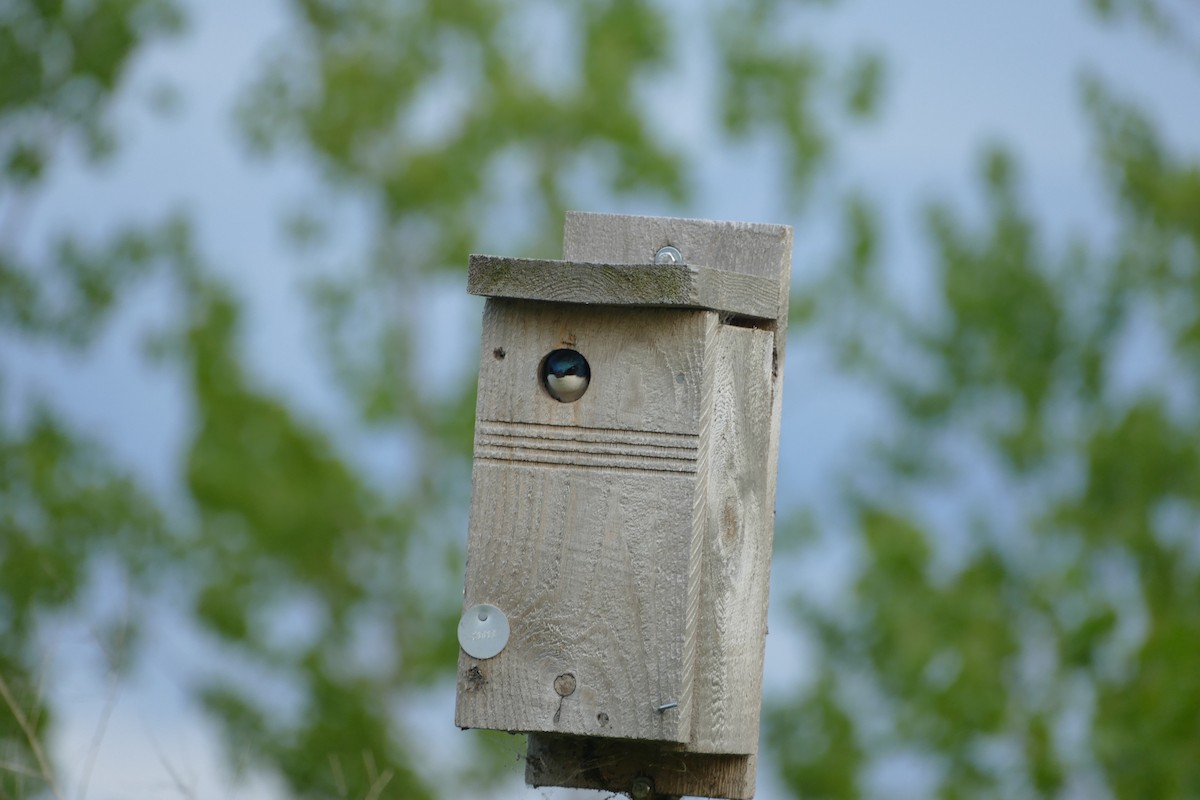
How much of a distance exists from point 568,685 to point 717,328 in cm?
68

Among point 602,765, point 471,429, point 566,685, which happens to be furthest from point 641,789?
point 471,429

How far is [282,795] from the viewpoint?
12.5 metres

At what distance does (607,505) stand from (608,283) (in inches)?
15.2

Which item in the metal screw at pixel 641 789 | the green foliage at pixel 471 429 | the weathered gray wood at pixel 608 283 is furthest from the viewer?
the green foliage at pixel 471 429

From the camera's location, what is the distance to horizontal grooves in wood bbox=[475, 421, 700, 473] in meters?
2.66

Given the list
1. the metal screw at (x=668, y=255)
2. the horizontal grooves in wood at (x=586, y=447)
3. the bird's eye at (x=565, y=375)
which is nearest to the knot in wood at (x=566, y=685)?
the horizontal grooves in wood at (x=586, y=447)

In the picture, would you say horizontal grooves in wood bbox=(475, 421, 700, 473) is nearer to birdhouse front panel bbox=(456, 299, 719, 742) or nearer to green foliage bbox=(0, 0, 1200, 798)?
birdhouse front panel bbox=(456, 299, 719, 742)

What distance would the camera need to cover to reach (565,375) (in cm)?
271

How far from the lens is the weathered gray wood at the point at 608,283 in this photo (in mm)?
2619

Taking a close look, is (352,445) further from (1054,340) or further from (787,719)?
(1054,340)

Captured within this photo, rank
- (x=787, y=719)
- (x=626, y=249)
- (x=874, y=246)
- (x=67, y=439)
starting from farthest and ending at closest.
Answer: (x=874, y=246) → (x=787, y=719) → (x=67, y=439) → (x=626, y=249)

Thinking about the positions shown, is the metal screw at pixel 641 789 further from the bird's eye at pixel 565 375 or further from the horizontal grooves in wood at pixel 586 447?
the bird's eye at pixel 565 375

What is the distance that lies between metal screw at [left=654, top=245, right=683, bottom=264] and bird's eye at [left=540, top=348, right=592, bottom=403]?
325 millimetres

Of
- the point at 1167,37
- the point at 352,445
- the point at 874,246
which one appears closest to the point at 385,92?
the point at 352,445
